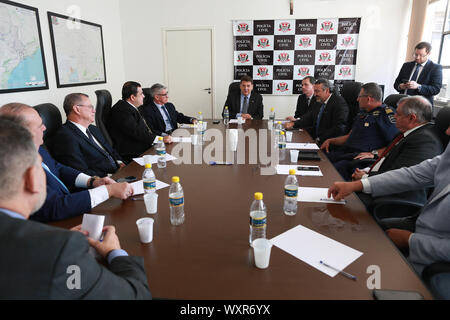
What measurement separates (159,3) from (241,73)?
184cm

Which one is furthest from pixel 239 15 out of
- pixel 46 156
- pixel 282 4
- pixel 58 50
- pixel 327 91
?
pixel 46 156

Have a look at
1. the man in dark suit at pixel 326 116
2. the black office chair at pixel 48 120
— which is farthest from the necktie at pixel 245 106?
the black office chair at pixel 48 120

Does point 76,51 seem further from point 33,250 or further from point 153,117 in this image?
point 33,250

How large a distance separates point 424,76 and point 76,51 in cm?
465

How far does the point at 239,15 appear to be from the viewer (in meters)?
5.05

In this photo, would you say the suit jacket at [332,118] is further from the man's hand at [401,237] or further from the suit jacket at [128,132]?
the man's hand at [401,237]

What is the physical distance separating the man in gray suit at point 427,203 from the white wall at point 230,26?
390cm

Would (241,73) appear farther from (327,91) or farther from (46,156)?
(46,156)

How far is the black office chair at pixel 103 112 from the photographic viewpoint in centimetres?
297

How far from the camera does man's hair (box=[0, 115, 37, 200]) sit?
2.31 ft

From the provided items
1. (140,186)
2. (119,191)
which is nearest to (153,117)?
(140,186)

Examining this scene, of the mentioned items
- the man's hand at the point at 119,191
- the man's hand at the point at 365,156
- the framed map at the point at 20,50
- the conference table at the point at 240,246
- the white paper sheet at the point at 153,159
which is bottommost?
the man's hand at the point at 365,156

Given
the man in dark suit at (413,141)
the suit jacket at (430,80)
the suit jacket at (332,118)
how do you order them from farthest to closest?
1. the suit jacket at (430,80)
2. the suit jacket at (332,118)
3. the man in dark suit at (413,141)

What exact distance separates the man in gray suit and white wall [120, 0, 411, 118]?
390 cm
